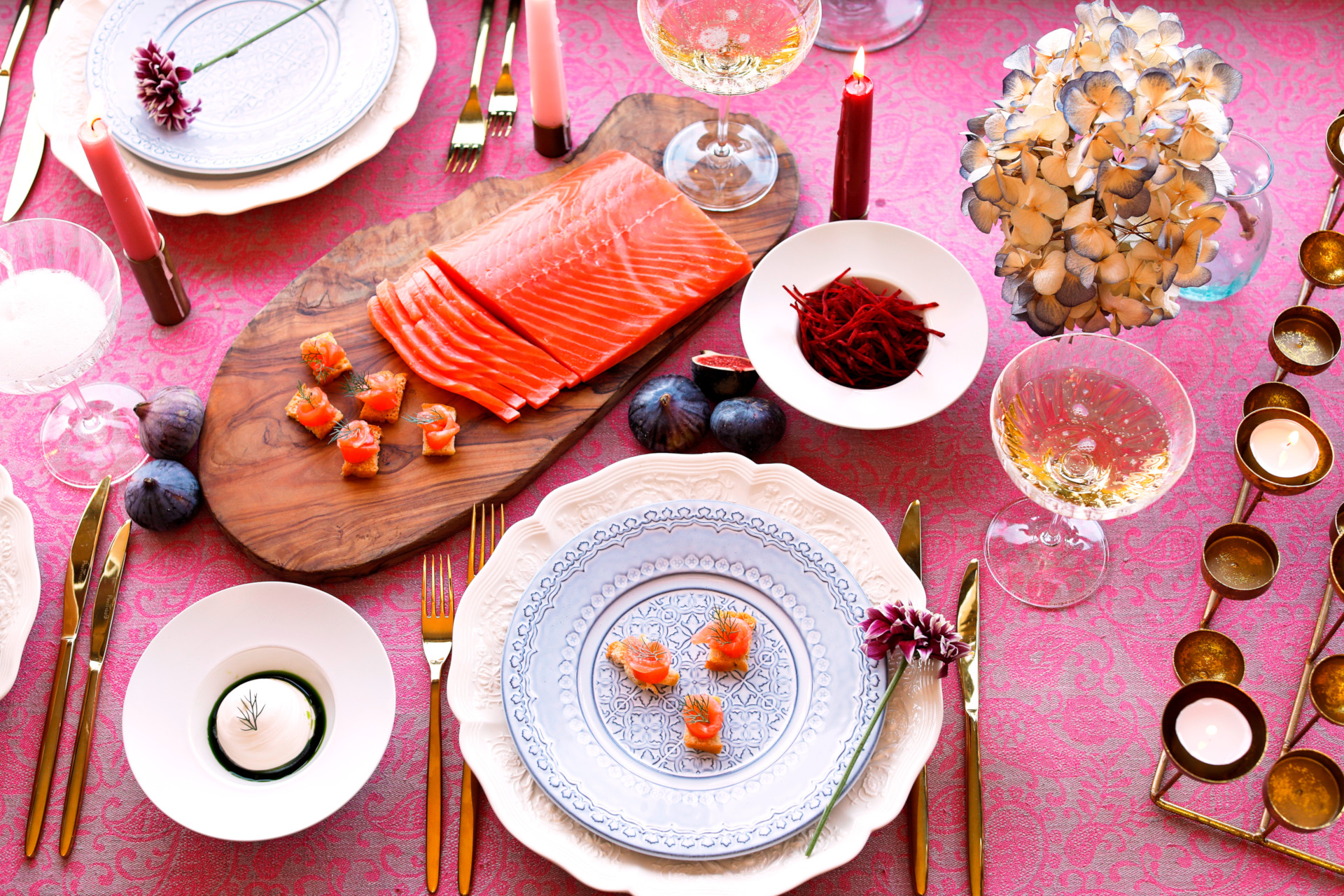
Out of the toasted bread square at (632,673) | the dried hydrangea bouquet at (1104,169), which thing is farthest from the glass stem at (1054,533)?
the toasted bread square at (632,673)

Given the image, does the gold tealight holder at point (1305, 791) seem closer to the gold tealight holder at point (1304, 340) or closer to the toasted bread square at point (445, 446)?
the gold tealight holder at point (1304, 340)

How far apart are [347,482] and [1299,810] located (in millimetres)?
1705

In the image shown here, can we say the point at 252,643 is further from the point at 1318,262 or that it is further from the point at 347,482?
the point at 1318,262

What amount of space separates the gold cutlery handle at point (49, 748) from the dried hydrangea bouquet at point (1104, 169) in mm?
1800

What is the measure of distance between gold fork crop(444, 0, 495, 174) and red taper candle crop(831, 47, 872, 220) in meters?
0.87

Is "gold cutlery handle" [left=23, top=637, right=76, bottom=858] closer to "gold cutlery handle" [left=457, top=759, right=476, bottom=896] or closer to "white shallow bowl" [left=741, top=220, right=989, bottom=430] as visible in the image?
"gold cutlery handle" [left=457, top=759, right=476, bottom=896]

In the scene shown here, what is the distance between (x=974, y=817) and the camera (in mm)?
1718

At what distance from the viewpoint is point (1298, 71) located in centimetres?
262

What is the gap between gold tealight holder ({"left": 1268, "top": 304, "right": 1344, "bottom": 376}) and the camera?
6.59ft

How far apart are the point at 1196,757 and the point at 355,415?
164cm

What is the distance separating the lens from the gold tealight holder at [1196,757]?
1.57m

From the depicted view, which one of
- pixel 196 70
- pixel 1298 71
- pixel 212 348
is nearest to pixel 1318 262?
pixel 1298 71

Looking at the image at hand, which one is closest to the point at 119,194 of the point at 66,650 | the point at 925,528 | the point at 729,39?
the point at 66,650

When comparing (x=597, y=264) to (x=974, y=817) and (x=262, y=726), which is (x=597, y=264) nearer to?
(x=262, y=726)
